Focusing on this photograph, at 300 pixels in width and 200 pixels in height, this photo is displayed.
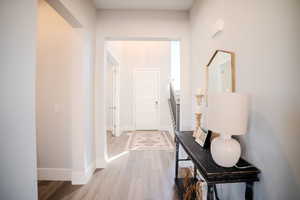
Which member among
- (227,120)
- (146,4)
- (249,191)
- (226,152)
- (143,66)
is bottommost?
(249,191)

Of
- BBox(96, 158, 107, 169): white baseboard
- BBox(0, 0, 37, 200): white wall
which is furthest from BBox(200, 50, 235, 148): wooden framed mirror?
BBox(96, 158, 107, 169): white baseboard

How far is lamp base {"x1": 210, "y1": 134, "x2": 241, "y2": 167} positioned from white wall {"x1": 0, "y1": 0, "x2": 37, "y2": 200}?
1.34 m

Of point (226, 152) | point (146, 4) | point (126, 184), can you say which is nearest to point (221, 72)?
point (226, 152)

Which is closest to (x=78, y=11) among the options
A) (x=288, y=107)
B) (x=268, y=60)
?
(x=268, y=60)

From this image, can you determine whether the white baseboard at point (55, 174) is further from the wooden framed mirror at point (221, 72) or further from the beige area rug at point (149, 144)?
the wooden framed mirror at point (221, 72)

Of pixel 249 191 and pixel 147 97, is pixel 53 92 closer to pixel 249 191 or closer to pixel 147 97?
pixel 249 191

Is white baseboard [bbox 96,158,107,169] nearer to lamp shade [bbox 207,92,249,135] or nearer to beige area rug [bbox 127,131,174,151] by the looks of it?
beige area rug [bbox 127,131,174,151]

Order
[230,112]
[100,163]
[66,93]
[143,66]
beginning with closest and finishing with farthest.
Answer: [230,112] < [66,93] < [100,163] < [143,66]

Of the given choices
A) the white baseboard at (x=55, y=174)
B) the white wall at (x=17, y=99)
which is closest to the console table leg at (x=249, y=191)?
the white wall at (x=17, y=99)

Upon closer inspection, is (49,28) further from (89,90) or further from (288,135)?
(288,135)

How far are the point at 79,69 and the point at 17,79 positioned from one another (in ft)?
3.90

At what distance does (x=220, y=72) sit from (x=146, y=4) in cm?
177

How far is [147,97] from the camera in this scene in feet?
19.0

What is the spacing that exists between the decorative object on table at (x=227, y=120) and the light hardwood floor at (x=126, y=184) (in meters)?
1.15
